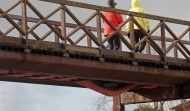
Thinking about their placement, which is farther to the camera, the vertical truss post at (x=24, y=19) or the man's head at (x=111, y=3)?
the man's head at (x=111, y=3)

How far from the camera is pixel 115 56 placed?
15680mm

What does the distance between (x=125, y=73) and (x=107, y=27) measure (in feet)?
5.03

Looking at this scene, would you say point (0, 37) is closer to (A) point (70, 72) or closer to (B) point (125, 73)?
(A) point (70, 72)

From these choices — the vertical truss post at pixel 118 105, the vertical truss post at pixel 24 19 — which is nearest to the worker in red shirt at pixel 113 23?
the vertical truss post at pixel 24 19

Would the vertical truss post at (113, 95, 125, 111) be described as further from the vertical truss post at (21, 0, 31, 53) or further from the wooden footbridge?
the vertical truss post at (21, 0, 31, 53)

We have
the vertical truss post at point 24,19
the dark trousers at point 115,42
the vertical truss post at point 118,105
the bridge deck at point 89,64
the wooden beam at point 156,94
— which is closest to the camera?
the bridge deck at point 89,64

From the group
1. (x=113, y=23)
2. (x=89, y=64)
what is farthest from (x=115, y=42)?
(x=89, y=64)

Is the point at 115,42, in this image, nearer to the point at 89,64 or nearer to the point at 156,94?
the point at 89,64

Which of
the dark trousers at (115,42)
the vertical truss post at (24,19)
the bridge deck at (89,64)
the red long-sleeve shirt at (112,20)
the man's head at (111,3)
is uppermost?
the man's head at (111,3)

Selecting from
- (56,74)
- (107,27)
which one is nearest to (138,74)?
(107,27)

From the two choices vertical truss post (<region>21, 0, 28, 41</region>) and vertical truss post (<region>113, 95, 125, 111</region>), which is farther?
vertical truss post (<region>113, 95, 125, 111</region>)

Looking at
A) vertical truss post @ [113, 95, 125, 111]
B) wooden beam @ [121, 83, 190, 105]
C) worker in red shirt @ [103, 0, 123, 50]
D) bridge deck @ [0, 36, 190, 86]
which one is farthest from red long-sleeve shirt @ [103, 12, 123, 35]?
vertical truss post @ [113, 95, 125, 111]

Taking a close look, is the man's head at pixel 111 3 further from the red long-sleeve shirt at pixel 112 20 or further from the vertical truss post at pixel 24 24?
the vertical truss post at pixel 24 24

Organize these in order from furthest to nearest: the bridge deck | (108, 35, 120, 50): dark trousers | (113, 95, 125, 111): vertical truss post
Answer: (113, 95, 125, 111): vertical truss post
(108, 35, 120, 50): dark trousers
the bridge deck
